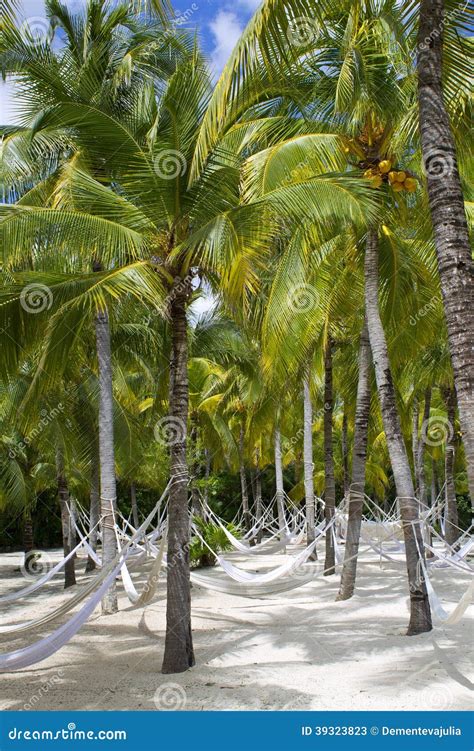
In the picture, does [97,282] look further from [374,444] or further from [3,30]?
[374,444]

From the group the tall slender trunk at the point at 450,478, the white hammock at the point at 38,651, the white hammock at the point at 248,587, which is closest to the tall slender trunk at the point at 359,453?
the white hammock at the point at 248,587

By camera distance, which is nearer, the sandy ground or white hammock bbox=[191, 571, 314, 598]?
the sandy ground

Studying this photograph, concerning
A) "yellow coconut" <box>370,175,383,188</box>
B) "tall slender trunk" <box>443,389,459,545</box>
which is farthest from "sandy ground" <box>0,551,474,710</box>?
"tall slender trunk" <box>443,389,459,545</box>

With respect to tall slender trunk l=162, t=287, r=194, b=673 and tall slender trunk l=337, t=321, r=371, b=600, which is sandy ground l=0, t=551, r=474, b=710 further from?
tall slender trunk l=337, t=321, r=371, b=600

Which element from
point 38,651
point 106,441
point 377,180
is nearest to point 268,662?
point 38,651

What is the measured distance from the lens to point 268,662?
5.01 meters

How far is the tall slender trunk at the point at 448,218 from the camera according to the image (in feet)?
9.71

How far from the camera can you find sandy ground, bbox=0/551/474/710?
4.00 metres

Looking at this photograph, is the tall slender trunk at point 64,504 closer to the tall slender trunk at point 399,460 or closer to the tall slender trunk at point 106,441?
the tall slender trunk at point 106,441

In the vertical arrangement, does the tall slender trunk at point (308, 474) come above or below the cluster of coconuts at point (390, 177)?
below

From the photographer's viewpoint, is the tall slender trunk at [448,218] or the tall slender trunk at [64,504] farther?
the tall slender trunk at [64,504]

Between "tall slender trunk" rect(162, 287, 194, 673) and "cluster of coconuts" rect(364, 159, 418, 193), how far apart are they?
Result: 205 cm

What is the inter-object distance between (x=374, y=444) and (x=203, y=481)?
8636 millimetres

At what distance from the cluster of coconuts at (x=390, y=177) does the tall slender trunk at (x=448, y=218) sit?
2.44 meters
